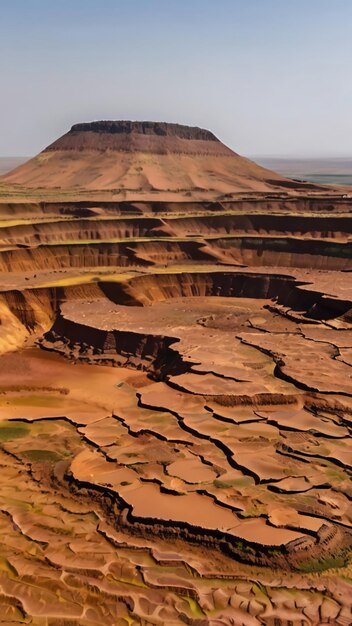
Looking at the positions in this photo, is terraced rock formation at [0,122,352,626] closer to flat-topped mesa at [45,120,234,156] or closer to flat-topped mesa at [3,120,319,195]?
flat-topped mesa at [3,120,319,195]

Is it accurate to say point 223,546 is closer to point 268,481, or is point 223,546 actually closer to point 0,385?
point 268,481

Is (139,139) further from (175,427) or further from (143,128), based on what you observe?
(175,427)

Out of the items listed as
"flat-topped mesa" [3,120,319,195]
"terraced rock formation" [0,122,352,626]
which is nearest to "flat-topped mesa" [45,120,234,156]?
"flat-topped mesa" [3,120,319,195]

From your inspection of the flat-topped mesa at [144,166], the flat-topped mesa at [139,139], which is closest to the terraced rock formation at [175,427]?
the flat-topped mesa at [144,166]

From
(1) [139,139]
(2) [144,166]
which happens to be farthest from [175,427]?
(1) [139,139]

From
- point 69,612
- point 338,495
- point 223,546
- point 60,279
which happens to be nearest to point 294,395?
point 338,495
